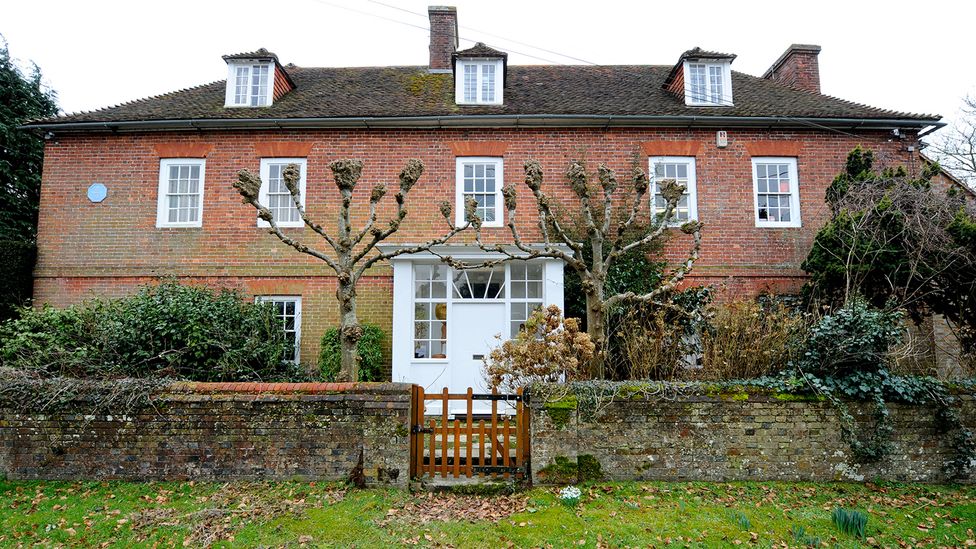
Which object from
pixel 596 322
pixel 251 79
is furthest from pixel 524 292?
pixel 251 79

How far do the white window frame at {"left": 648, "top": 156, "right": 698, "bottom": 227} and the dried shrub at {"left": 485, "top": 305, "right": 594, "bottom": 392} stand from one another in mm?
5563

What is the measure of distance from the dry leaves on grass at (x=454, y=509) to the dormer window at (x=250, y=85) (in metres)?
10.9

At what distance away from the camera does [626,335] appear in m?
9.53

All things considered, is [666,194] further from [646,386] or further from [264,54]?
[264,54]

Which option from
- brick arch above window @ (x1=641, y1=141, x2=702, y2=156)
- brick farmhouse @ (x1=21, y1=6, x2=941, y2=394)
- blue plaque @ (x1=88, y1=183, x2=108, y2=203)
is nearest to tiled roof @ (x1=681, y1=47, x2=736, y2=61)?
brick farmhouse @ (x1=21, y1=6, x2=941, y2=394)

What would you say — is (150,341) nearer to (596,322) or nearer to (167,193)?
(167,193)

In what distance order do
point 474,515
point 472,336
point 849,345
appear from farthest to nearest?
point 472,336 < point 849,345 < point 474,515

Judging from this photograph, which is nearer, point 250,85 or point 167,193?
point 167,193

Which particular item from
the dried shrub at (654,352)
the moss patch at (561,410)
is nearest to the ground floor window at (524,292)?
A: the dried shrub at (654,352)

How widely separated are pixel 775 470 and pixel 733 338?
1972mm

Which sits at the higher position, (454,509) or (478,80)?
(478,80)

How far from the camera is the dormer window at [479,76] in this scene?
13.6m

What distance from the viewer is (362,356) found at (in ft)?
36.7

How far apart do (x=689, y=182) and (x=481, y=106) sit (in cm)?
513
